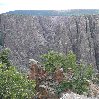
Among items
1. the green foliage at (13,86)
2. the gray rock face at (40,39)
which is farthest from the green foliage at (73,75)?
the gray rock face at (40,39)

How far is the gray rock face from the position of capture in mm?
180675

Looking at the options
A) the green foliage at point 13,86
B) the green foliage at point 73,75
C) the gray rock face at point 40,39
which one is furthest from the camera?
the gray rock face at point 40,39

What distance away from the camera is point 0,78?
66.8 meters

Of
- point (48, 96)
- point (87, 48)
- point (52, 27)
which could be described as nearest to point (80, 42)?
point (87, 48)

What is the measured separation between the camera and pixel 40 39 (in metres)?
189

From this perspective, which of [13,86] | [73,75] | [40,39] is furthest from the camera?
[40,39]

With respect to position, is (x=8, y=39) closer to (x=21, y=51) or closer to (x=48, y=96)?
(x=21, y=51)

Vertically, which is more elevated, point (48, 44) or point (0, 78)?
point (0, 78)

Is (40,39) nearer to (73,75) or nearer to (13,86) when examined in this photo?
(73,75)

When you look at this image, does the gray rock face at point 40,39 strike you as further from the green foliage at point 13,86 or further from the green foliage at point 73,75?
the green foliage at point 13,86

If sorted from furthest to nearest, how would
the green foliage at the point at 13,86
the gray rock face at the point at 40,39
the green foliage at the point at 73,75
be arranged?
the gray rock face at the point at 40,39 → the green foliage at the point at 73,75 → the green foliage at the point at 13,86

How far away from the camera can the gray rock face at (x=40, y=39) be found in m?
181

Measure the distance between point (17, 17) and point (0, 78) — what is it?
12503 cm

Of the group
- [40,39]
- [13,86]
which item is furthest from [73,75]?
[40,39]
